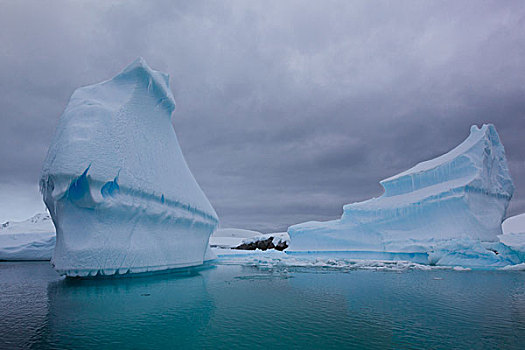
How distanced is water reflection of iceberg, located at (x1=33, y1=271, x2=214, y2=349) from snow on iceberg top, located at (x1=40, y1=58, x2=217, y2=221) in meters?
2.77

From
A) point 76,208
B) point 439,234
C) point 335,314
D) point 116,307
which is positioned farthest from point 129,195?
point 439,234

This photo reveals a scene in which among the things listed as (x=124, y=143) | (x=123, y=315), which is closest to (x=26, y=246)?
(x=124, y=143)

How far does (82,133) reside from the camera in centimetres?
816

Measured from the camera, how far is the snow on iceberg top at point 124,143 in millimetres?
7770

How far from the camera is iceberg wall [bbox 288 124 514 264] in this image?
16.6 m

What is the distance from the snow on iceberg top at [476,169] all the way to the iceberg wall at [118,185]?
49.0ft

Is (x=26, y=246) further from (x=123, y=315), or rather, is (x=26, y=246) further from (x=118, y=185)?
(x=123, y=315)

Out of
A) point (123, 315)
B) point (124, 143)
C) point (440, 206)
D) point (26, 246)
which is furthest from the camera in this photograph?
point (440, 206)

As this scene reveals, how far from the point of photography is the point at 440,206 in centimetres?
1741

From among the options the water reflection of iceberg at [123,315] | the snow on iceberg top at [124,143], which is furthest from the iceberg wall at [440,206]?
the water reflection of iceberg at [123,315]

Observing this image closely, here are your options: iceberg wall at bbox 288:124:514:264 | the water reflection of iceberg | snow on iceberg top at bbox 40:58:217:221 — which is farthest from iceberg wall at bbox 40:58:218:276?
iceberg wall at bbox 288:124:514:264

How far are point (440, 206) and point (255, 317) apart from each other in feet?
53.8

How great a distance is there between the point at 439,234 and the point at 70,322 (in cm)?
1809

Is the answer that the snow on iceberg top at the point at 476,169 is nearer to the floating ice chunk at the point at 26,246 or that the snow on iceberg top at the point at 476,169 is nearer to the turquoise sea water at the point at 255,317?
the turquoise sea water at the point at 255,317
